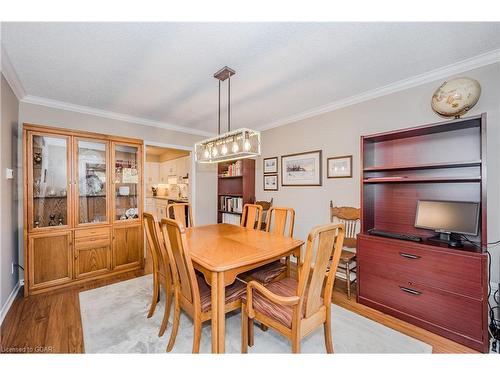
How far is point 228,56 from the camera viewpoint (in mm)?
1972

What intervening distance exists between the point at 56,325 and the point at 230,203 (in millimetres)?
3059

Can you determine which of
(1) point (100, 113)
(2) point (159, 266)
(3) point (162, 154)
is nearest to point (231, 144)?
(2) point (159, 266)

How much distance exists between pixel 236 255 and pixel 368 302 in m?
1.62

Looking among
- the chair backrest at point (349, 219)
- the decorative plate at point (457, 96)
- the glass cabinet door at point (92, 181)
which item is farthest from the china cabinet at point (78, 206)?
the decorative plate at point (457, 96)

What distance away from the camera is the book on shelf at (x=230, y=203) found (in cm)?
436

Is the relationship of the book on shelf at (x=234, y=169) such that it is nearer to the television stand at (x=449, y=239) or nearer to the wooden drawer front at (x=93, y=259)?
the wooden drawer front at (x=93, y=259)

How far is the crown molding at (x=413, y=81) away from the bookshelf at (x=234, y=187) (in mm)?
1368

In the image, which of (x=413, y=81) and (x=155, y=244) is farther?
(x=413, y=81)

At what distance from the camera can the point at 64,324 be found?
201 cm

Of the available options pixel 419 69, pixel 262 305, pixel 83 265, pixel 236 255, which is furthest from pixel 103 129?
pixel 419 69

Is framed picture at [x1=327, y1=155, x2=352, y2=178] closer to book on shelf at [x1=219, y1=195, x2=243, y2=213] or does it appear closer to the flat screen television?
the flat screen television

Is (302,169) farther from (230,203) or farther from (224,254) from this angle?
(224,254)

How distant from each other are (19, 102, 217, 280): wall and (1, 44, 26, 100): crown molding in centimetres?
24
